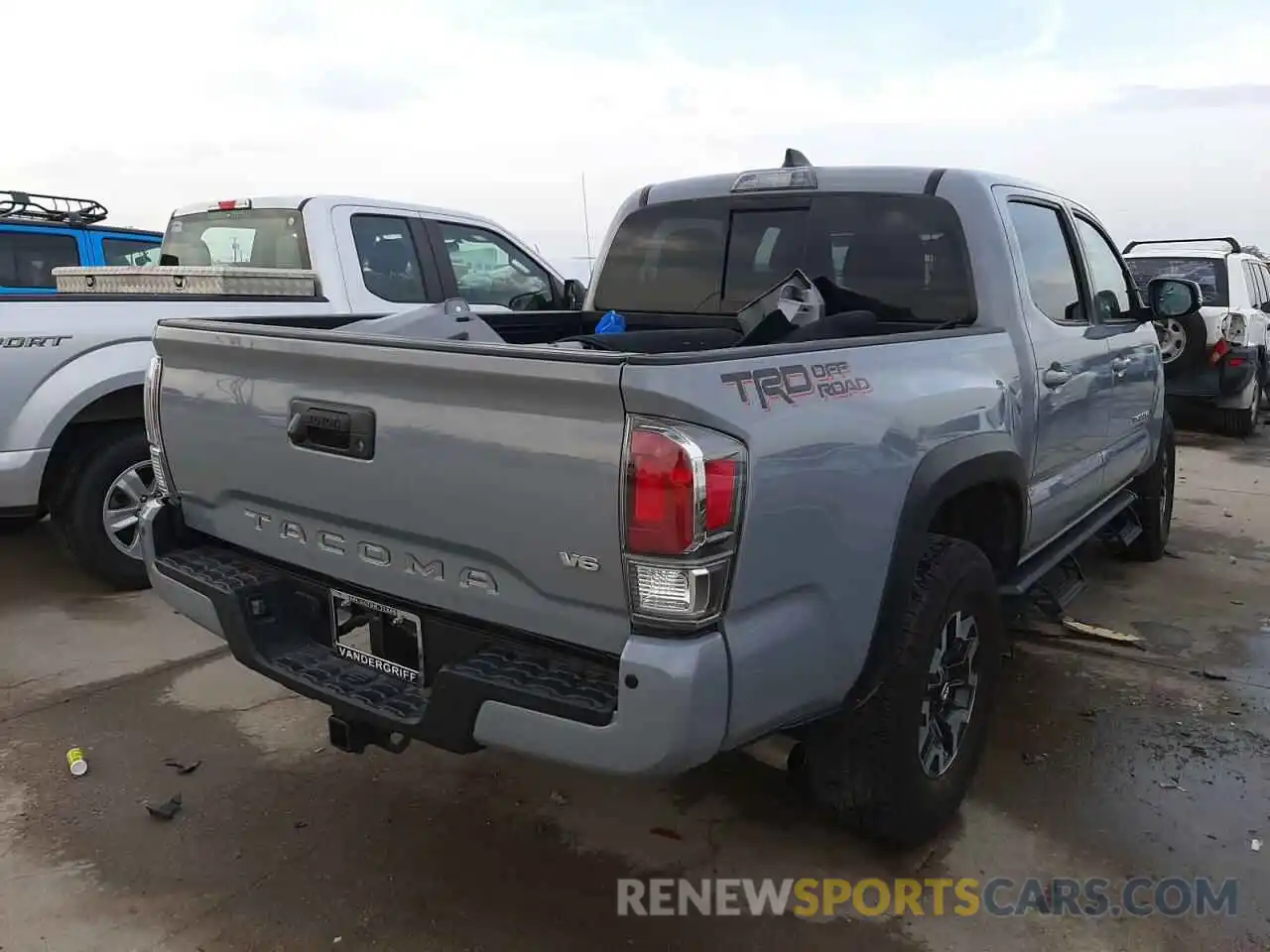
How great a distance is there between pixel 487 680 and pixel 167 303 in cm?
365

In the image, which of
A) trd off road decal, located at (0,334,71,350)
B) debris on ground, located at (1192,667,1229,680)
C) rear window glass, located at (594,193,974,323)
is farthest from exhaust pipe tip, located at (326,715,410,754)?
debris on ground, located at (1192,667,1229,680)

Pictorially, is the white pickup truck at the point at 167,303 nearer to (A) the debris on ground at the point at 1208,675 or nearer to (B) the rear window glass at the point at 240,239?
(B) the rear window glass at the point at 240,239

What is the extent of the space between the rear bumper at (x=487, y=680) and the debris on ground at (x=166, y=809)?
66 cm

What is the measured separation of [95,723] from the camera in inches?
142

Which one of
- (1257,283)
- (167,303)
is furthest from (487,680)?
(1257,283)

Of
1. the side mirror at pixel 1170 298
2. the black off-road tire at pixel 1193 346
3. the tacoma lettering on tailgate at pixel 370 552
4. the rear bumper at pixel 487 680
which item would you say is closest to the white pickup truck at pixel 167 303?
the tacoma lettering on tailgate at pixel 370 552

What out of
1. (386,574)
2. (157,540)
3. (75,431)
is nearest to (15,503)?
(75,431)

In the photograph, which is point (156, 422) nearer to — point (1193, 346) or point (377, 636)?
point (377, 636)

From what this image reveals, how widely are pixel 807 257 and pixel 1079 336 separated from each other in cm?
115

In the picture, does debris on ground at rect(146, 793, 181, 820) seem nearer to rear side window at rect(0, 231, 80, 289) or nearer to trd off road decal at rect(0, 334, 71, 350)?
trd off road decal at rect(0, 334, 71, 350)

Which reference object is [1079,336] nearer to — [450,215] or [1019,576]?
[1019,576]

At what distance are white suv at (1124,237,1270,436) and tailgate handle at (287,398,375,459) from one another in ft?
27.6

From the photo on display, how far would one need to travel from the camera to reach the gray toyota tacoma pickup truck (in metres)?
1.97

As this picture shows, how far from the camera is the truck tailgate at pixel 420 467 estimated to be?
2014mm
